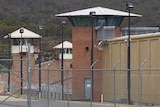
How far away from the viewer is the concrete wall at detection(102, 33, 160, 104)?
3862cm

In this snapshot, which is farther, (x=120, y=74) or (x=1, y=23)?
(x=1, y=23)

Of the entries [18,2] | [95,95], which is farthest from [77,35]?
[18,2]

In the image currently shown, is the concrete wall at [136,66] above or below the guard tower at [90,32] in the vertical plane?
below

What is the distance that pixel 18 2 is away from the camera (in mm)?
143750

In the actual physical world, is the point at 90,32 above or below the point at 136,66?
above

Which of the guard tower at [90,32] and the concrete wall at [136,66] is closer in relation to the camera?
the concrete wall at [136,66]

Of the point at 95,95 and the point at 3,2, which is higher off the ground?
the point at 3,2

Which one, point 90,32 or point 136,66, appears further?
point 90,32

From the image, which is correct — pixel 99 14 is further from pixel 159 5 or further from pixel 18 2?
pixel 18 2

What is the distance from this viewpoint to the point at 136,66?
162 ft

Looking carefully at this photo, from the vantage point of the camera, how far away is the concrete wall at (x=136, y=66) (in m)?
38.6

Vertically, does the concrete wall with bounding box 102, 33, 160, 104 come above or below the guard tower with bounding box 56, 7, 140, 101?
below

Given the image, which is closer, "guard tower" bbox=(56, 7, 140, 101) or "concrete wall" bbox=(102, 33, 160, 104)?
"concrete wall" bbox=(102, 33, 160, 104)

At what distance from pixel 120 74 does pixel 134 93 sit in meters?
7.51
